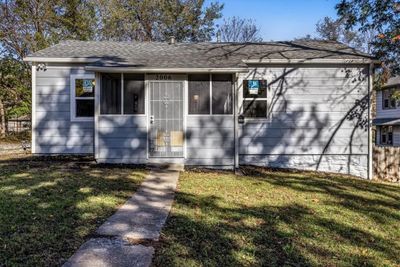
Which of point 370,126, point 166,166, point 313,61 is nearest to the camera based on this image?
point 166,166

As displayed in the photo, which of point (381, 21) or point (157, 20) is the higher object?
point (157, 20)

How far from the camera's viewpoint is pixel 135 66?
9391 mm

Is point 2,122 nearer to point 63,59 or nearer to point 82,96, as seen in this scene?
point 82,96

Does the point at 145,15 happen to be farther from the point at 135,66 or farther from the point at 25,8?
the point at 135,66

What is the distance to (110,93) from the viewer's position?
9.73 m

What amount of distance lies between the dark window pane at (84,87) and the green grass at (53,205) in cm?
304

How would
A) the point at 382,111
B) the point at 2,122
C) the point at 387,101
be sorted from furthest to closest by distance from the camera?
the point at 382,111 → the point at 387,101 → the point at 2,122

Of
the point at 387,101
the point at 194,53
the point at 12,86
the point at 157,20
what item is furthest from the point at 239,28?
the point at 194,53

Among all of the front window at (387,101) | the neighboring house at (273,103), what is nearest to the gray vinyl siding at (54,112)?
the neighboring house at (273,103)

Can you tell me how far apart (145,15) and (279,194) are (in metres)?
22.1

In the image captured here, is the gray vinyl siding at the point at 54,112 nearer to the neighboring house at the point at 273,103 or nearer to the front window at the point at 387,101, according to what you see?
the neighboring house at the point at 273,103

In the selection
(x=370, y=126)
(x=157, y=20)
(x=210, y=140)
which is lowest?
(x=210, y=140)

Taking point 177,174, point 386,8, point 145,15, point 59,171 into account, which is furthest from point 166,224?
point 145,15

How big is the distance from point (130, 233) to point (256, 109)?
25.4 feet
